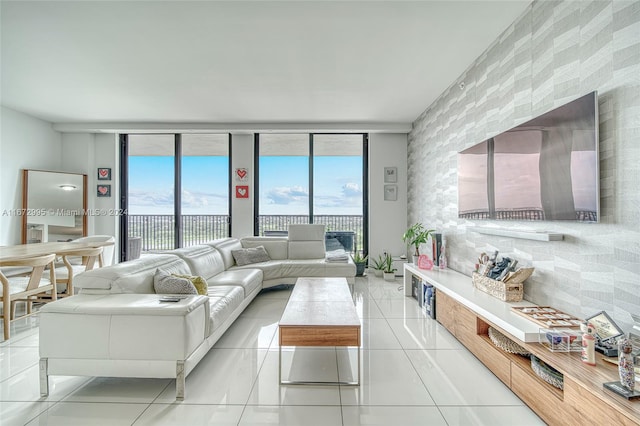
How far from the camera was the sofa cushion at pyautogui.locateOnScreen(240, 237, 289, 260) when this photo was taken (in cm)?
535

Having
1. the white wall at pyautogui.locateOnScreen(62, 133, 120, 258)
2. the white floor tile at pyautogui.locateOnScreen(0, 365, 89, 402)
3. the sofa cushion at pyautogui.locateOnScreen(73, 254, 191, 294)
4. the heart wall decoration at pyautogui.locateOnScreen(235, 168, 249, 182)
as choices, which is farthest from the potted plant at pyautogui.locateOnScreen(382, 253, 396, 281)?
the white wall at pyautogui.locateOnScreen(62, 133, 120, 258)

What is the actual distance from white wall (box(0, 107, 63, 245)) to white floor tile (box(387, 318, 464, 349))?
20.7 ft

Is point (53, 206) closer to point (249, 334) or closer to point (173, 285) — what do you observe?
point (173, 285)

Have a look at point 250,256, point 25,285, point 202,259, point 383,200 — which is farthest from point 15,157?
point 383,200

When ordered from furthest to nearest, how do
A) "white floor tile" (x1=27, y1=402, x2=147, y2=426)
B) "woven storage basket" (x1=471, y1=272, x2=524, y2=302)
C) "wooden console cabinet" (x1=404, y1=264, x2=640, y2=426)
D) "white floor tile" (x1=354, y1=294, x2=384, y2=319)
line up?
1. "white floor tile" (x1=354, y1=294, x2=384, y2=319)
2. "woven storage basket" (x1=471, y1=272, x2=524, y2=302)
3. "white floor tile" (x1=27, y1=402, x2=147, y2=426)
4. "wooden console cabinet" (x1=404, y1=264, x2=640, y2=426)

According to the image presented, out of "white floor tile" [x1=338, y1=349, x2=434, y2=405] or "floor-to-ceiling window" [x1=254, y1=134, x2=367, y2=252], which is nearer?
"white floor tile" [x1=338, y1=349, x2=434, y2=405]

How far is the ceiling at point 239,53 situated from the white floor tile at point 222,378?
3.01 m

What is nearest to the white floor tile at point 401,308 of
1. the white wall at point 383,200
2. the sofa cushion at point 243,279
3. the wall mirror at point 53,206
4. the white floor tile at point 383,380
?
the white floor tile at point 383,380

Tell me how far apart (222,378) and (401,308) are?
2486 millimetres

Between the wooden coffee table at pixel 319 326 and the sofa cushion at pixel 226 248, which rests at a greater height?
the sofa cushion at pixel 226 248

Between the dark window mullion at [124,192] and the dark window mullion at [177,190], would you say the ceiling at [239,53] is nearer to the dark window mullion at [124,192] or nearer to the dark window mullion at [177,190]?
the dark window mullion at [177,190]

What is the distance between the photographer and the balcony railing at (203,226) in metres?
6.55

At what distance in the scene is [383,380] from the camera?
2232mm

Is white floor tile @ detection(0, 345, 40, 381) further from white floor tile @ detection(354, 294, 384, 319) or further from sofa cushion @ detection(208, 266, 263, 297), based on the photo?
white floor tile @ detection(354, 294, 384, 319)
